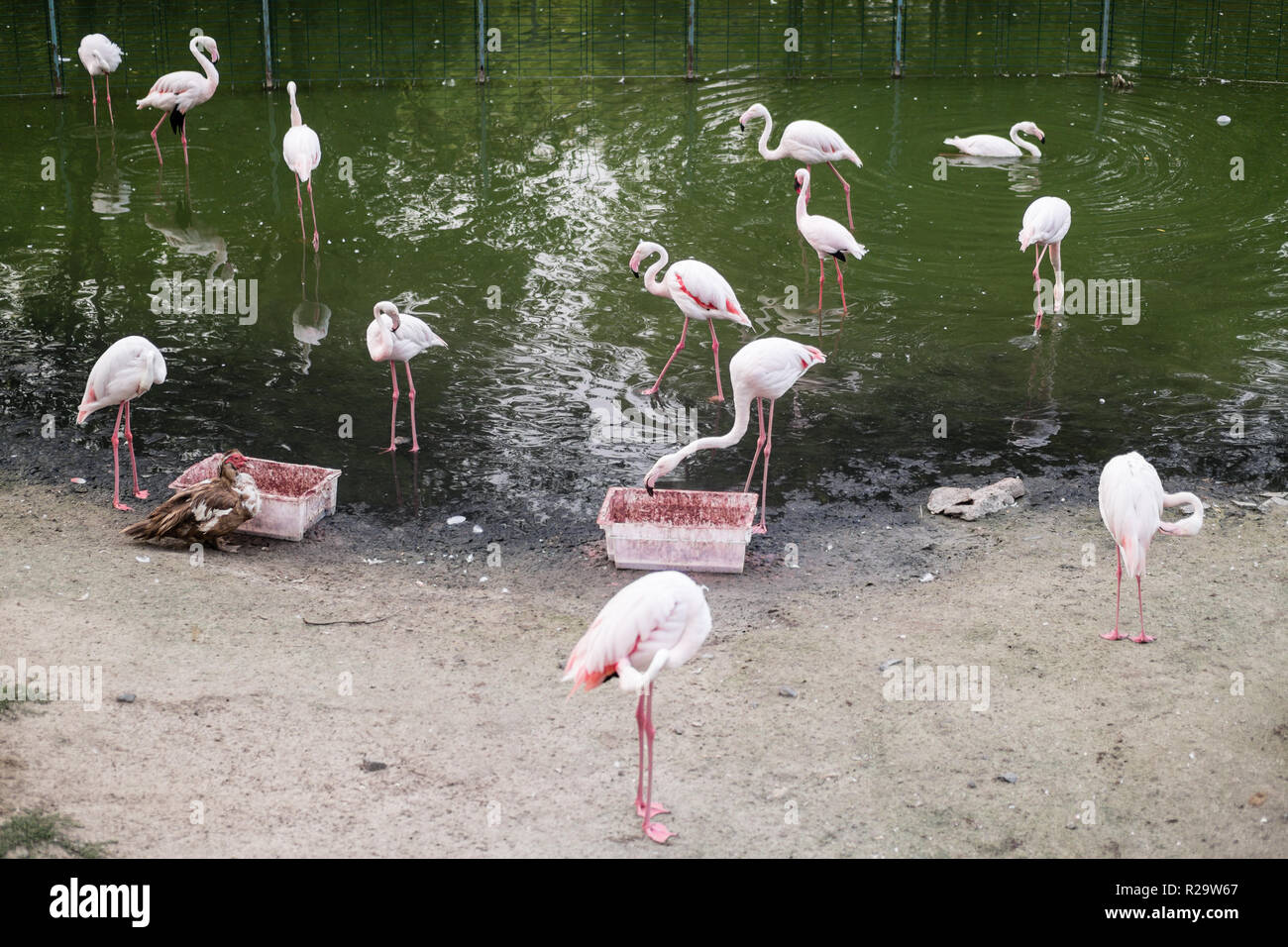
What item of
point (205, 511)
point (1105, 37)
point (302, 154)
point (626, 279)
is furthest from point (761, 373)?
point (1105, 37)

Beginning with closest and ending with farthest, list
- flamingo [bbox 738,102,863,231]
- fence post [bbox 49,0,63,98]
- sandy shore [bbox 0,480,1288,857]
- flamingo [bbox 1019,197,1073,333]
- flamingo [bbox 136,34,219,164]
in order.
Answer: sandy shore [bbox 0,480,1288,857], flamingo [bbox 1019,197,1073,333], flamingo [bbox 738,102,863,231], flamingo [bbox 136,34,219,164], fence post [bbox 49,0,63,98]

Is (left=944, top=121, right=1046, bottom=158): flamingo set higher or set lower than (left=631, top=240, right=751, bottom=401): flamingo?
higher

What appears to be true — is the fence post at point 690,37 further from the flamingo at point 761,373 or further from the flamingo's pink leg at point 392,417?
the flamingo at point 761,373

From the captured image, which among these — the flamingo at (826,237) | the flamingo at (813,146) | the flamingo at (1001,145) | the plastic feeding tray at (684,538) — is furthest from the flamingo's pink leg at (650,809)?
the flamingo at (1001,145)

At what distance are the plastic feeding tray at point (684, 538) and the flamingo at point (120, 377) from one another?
2925 mm

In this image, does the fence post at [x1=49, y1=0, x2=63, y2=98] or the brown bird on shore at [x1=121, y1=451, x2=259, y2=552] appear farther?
the fence post at [x1=49, y1=0, x2=63, y2=98]

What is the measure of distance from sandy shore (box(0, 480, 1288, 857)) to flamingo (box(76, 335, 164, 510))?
0.53 m

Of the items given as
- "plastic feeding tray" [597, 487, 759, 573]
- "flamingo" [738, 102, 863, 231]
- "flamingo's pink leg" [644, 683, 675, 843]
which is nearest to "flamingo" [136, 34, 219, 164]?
"flamingo" [738, 102, 863, 231]

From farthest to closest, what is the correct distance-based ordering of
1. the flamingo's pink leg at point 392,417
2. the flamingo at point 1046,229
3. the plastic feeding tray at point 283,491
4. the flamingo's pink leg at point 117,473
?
the flamingo at point 1046,229, the flamingo's pink leg at point 392,417, the flamingo's pink leg at point 117,473, the plastic feeding tray at point 283,491

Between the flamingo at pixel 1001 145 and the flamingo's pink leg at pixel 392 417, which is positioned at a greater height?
the flamingo at pixel 1001 145

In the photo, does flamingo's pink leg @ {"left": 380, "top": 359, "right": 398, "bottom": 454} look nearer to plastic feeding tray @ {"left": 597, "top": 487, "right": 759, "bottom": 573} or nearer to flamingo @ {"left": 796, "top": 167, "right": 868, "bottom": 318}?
plastic feeding tray @ {"left": 597, "top": 487, "right": 759, "bottom": 573}

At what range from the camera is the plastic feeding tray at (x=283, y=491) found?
8.16m

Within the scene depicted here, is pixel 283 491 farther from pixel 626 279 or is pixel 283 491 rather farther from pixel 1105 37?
pixel 1105 37

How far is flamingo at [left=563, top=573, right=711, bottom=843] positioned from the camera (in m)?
5.46
